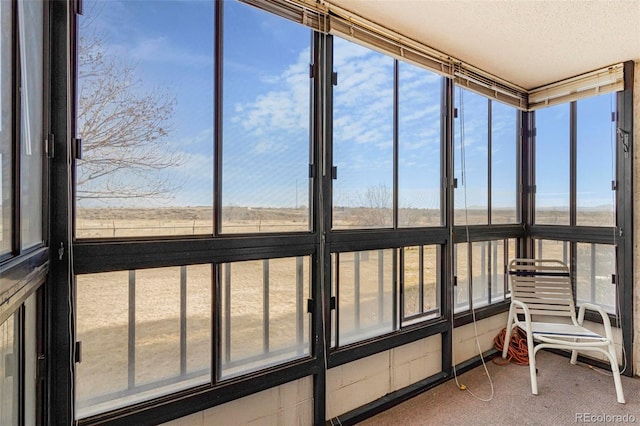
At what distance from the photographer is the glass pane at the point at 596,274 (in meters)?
3.09

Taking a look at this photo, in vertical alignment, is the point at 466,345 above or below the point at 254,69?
below

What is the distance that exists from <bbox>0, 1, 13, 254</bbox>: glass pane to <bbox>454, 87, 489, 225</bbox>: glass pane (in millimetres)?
2790

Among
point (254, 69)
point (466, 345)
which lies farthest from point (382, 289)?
point (254, 69)

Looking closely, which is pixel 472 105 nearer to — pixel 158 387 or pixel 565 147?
pixel 565 147

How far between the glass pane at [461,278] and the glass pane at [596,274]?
1.18 m

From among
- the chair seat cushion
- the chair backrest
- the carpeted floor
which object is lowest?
the carpeted floor

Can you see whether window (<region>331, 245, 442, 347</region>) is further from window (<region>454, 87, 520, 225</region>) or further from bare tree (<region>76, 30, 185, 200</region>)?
bare tree (<region>76, 30, 185, 200</region>)

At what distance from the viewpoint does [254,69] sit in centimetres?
189

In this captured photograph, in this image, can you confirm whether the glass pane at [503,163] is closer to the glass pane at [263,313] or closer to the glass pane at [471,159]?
the glass pane at [471,159]

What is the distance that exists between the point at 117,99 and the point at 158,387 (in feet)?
4.32

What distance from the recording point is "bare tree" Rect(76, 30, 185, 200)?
1441 millimetres

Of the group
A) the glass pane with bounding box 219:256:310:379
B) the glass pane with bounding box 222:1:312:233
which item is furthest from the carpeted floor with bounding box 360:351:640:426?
the glass pane with bounding box 222:1:312:233

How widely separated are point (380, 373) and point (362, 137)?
1.66m

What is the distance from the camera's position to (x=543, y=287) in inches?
127
